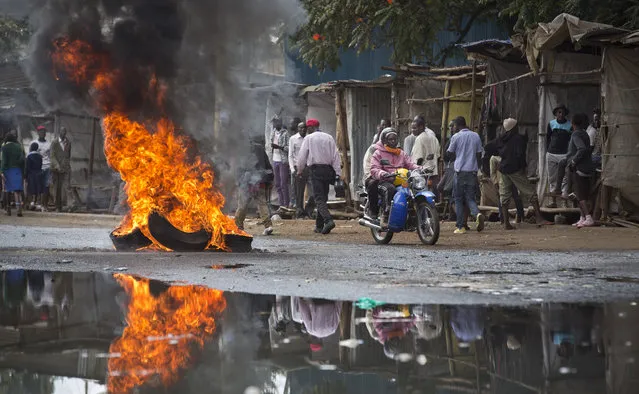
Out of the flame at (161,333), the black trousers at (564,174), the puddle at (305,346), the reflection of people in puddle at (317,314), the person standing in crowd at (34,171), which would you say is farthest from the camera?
the person standing in crowd at (34,171)

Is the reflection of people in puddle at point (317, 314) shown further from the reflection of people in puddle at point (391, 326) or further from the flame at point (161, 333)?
the flame at point (161, 333)

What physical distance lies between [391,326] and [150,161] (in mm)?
6659

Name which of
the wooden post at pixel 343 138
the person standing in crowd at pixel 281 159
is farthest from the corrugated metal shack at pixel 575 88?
the person standing in crowd at pixel 281 159

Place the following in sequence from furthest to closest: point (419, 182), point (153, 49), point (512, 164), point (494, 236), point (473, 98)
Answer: point (473, 98) < point (512, 164) < point (494, 236) < point (419, 182) < point (153, 49)

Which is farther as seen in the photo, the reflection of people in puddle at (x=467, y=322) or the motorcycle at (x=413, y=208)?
the motorcycle at (x=413, y=208)

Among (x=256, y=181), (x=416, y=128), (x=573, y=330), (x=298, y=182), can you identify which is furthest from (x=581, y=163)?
(x=573, y=330)

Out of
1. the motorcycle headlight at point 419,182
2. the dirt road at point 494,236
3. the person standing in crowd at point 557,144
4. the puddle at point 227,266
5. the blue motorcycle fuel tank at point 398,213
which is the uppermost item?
the person standing in crowd at point 557,144

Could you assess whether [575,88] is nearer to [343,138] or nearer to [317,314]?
[343,138]

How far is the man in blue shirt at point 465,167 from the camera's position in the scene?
16.6m

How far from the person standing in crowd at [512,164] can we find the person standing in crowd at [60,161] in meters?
13.4

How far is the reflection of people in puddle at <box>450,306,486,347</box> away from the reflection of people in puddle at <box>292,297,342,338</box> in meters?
0.77

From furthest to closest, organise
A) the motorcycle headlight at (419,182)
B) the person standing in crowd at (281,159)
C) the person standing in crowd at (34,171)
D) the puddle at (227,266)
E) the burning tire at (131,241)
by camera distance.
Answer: the person standing in crowd at (34,171) → the person standing in crowd at (281,159) → the motorcycle headlight at (419,182) → the burning tire at (131,241) → the puddle at (227,266)

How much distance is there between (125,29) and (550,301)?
7.34 metres

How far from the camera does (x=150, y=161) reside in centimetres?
1228
